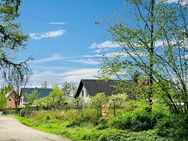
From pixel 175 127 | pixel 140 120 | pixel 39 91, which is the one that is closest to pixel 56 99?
pixel 39 91

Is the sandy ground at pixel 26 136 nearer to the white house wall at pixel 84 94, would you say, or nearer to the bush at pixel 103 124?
the bush at pixel 103 124

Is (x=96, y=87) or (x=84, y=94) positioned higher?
(x=96, y=87)

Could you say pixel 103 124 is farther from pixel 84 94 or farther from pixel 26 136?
pixel 84 94

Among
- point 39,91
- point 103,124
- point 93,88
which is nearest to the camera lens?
point 103,124

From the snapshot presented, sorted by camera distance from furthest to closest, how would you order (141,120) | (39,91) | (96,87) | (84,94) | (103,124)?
1. (39,91)
2. (84,94)
3. (96,87)
4. (103,124)
5. (141,120)

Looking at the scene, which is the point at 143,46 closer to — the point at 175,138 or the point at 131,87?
the point at 131,87

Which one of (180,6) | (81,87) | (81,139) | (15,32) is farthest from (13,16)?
(81,87)

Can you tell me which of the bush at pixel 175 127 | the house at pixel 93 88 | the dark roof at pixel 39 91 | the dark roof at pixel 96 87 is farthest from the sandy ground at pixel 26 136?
the dark roof at pixel 39 91

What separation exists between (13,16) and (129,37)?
7731 millimetres

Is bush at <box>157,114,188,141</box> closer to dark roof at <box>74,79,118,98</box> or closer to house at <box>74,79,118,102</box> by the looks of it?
house at <box>74,79,118,102</box>

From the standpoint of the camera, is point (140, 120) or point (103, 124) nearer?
point (140, 120)

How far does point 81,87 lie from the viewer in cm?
7081

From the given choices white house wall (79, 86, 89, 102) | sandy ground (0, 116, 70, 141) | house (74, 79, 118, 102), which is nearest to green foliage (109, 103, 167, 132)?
sandy ground (0, 116, 70, 141)

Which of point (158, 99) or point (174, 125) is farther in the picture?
point (158, 99)
